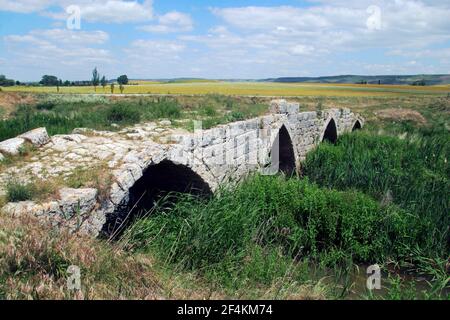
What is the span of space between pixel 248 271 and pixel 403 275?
3.23 m

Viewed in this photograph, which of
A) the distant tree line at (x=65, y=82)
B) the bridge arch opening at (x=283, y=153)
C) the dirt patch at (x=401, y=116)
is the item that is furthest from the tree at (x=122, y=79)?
the bridge arch opening at (x=283, y=153)

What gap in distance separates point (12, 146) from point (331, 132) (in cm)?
1236

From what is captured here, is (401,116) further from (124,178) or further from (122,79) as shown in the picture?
(122,79)

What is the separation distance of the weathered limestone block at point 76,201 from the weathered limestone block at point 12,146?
148 cm

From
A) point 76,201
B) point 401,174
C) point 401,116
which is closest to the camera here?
point 76,201

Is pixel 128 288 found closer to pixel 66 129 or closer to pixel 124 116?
pixel 66 129

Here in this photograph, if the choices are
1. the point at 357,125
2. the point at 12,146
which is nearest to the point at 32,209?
the point at 12,146

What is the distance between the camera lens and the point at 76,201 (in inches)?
211

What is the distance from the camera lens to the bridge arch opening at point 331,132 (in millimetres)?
16177

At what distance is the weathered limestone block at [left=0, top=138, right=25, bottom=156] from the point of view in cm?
643

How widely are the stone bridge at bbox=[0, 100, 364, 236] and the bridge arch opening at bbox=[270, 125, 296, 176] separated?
97 millimetres

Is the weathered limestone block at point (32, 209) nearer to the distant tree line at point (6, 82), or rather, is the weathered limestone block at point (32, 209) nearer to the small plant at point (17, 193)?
the small plant at point (17, 193)

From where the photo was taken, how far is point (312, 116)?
1440 cm

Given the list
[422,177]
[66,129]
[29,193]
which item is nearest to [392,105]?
[422,177]
